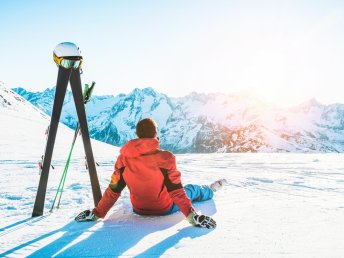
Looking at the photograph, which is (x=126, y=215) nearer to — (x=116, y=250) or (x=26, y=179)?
(x=116, y=250)

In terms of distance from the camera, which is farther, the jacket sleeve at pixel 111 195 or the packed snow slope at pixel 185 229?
the jacket sleeve at pixel 111 195

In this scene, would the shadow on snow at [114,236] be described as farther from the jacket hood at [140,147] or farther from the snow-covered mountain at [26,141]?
the snow-covered mountain at [26,141]

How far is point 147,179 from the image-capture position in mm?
4344

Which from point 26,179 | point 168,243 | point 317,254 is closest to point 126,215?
point 168,243

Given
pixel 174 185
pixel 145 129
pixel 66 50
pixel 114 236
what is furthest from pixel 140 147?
pixel 66 50

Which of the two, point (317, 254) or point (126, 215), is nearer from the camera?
point (317, 254)

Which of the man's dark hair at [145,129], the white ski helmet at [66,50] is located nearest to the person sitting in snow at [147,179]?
the man's dark hair at [145,129]

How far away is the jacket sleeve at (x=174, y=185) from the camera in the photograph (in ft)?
13.4

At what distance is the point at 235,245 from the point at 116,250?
3.98 ft

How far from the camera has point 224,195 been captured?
646 centimetres

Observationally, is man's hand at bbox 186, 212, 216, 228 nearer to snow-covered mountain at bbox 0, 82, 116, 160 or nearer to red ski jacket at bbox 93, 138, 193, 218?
red ski jacket at bbox 93, 138, 193, 218

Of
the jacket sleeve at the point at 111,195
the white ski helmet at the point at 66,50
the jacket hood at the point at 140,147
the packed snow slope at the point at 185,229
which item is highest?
the white ski helmet at the point at 66,50

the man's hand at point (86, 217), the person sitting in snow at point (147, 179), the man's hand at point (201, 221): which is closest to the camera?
the man's hand at point (201, 221)

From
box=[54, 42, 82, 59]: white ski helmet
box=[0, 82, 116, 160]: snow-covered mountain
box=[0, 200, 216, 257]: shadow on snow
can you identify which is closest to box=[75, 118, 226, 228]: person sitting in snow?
box=[0, 200, 216, 257]: shadow on snow
